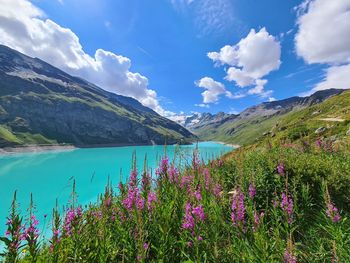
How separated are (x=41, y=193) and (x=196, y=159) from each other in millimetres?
55802

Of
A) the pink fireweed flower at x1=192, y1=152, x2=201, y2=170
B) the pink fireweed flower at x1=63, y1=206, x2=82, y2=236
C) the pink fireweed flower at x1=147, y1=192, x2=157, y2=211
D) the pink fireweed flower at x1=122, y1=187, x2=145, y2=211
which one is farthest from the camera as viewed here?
the pink fireweed flower at x1=192, y1=152, x2=201, y2=170

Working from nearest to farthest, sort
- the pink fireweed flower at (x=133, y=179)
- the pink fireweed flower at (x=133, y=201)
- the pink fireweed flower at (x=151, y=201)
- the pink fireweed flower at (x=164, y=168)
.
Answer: the pink fireweed flower at (x=133, y=201) → the pink fireweed flower at (x=151, y=201) → the pink fireweed flower at (x=133, y=179) → the pink fireweed flower at (x=164, y=168)

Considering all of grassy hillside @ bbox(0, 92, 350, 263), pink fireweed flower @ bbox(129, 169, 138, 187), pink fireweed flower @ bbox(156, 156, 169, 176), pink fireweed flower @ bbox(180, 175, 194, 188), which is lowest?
grassy hillside @ bbox(0, 92, 350, 263)

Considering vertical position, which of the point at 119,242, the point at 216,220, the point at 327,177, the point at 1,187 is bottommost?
the point at 1,187

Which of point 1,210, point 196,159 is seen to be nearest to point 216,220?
point 196,159

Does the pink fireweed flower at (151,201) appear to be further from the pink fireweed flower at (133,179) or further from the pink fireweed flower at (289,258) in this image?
the pink fireweed flower at (289,258)

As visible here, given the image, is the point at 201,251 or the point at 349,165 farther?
the point at 349,165

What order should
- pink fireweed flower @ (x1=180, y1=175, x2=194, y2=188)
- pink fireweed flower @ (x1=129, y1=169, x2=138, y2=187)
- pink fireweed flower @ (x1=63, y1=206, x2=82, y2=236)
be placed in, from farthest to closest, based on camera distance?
1. pink fireweed flower @ (x1=180, y1=175, x2=194, y2=188)
2. pink fireweed flower @ (x1=129, y1=169, x2=138, y2=187)
3. pink fireweed flower @ (x1=63, y1=206, x2=82, y2=236)

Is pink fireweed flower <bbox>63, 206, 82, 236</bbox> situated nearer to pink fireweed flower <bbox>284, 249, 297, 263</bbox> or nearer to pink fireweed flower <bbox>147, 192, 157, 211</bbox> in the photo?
pink fireweed flower <bbox>147, 192, 157, 211</bbox>

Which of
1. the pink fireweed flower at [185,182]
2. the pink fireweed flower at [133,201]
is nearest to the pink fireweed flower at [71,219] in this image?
the pink fireweed flower at [133,201]

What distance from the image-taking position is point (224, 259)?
498 centimetres

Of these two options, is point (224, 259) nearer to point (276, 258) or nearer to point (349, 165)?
point (276, 258)

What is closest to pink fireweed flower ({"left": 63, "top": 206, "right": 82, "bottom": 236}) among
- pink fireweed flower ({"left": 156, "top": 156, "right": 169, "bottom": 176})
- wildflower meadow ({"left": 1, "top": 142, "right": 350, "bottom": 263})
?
wildflower meadow ({"left": 1, "top": 142, "right": 350, "bottom": 263})

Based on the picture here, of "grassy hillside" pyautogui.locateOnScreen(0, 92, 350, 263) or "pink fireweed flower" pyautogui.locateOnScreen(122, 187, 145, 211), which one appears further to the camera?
"pink fireweed flower" pyautogui.locateOnScreen(122, 187, 145, 211)
